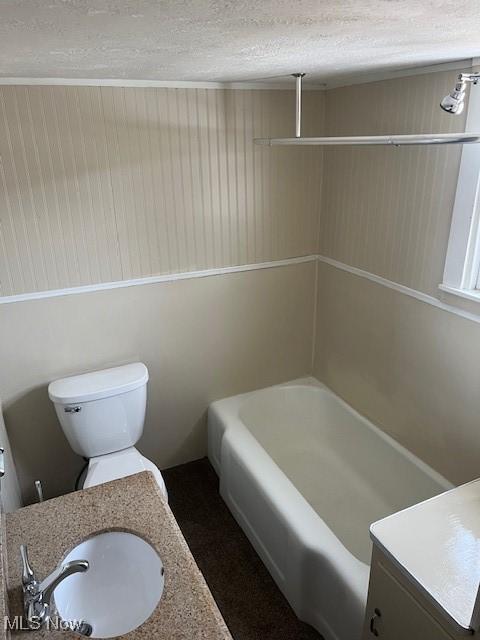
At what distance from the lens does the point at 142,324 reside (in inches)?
93.5

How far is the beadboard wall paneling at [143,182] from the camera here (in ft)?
6.41

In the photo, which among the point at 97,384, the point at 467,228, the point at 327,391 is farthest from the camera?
the point at 327,391

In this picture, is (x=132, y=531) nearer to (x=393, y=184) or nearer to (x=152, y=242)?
(x=152, y=242)

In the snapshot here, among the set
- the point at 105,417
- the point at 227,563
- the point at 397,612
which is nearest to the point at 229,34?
the point at 397,612

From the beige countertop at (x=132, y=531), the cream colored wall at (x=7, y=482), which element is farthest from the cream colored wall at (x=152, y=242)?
the beige countertop at (x=132, y=531)

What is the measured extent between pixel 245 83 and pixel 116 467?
186 centimetres

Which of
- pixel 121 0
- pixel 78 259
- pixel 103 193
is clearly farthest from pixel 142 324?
pixel 121 0

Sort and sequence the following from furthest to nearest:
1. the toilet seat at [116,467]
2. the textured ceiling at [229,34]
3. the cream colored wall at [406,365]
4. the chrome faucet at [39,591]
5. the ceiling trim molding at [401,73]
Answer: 1. the toilet seat at [116,467]
2. the cream colored wall at [406,365]
3. the ceiling trim molding at [401,73]
4. the chrome faucet at [39,591]
5. the textured ceiling at [229,34]

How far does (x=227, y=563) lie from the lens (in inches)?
84.9

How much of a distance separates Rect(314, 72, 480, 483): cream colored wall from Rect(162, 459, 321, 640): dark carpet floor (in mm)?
889

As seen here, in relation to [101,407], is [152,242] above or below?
above

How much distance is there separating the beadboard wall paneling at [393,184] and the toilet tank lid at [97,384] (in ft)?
3.99

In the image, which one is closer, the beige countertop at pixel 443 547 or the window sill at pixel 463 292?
the beige countertop at pixel 443 547

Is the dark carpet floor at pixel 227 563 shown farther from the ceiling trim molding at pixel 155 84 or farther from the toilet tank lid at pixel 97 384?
the ceiling trim molding at pixel 155 84
